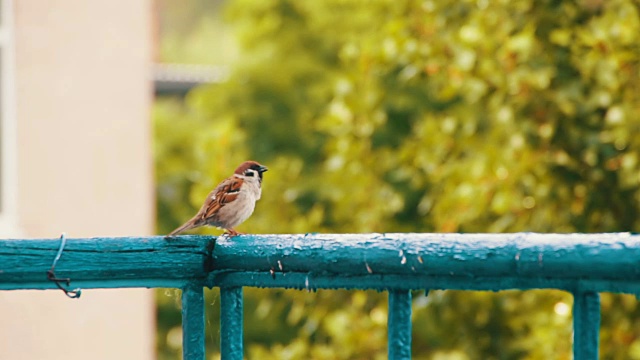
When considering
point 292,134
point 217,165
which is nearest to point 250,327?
point 292,134

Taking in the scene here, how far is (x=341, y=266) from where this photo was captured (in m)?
1.60

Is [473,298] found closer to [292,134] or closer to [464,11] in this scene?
[464,11]

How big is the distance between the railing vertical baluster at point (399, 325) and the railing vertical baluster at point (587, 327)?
0.24 meters

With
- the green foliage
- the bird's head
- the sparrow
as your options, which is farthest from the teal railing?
the green foliage

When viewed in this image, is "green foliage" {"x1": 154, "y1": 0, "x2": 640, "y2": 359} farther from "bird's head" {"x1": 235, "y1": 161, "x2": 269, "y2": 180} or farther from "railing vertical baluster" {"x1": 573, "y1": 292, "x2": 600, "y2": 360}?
"railing vertical baluster" {"x1": 573, "y1": 292, "x2": 600, "y2": 360}

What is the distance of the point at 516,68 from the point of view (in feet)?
17.4

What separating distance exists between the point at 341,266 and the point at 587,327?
14.1 inches

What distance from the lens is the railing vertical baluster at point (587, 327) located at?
142cm

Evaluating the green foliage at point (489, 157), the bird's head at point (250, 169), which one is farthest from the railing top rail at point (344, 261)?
the green foliage at point (489, 157)

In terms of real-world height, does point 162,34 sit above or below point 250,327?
above

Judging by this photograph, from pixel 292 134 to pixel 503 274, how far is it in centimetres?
1497

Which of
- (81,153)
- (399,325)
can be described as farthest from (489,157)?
(81,153)

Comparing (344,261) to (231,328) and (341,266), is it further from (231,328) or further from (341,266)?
(231,328)

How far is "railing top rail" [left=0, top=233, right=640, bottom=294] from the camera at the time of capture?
139cm
